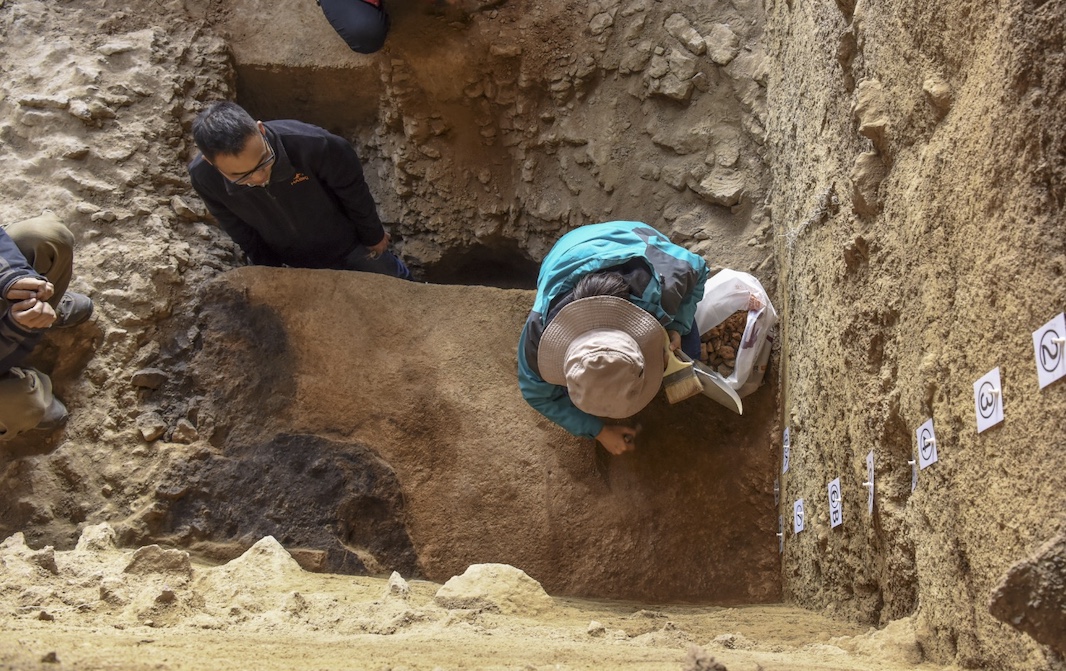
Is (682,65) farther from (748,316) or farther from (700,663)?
(700,663)

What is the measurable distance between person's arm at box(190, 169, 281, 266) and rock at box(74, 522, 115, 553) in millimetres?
1193

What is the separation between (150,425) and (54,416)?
29 centimetres

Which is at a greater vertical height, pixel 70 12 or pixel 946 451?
pixel 70 12

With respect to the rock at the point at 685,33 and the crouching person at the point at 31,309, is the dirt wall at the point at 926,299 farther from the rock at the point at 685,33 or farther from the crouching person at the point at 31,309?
the crouching person at the point at 31,309

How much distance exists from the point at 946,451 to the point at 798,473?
109cm

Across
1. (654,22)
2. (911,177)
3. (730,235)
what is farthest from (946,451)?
(654,22)

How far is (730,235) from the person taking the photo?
3281 millimetres

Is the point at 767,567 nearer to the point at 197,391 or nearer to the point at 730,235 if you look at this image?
the point at 730,235

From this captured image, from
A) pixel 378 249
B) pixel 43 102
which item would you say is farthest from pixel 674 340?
pixel 43 102

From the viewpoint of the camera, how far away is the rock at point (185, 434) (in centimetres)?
312

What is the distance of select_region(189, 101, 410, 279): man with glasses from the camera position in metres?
2.93

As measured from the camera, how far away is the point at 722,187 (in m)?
3.29

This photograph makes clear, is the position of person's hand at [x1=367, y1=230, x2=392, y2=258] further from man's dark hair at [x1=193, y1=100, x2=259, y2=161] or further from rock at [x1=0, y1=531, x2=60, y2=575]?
rock at [x1=0, y1=531, x2=60, y2=575]

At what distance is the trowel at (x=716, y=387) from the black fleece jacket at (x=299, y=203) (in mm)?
1377
